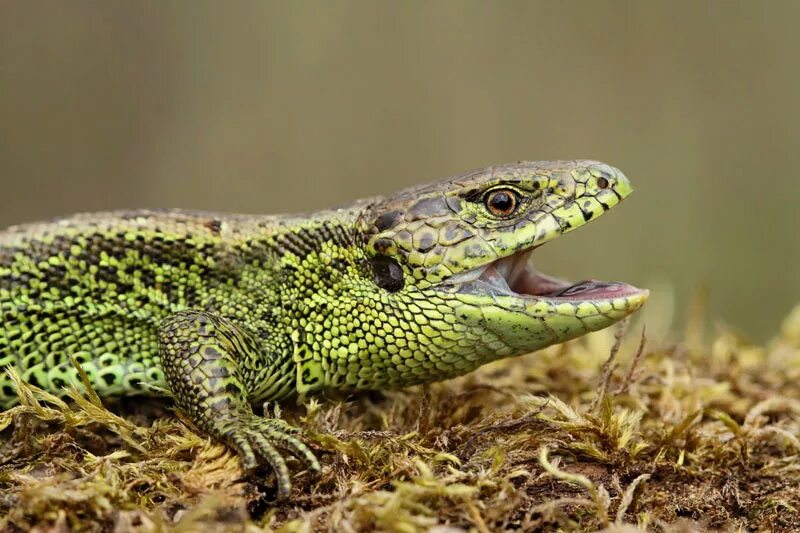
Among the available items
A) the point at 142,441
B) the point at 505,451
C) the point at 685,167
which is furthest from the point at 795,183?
the point at 142,441

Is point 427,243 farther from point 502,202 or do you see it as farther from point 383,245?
point 502,202

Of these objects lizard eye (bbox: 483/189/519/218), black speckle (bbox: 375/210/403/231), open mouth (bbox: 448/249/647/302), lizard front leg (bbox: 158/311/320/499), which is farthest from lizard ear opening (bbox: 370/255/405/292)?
lizard front leg (bbox: 158/311/320/499)

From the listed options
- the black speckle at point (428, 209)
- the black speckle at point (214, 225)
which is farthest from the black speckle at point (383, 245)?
the black speckle at point (214, 225)

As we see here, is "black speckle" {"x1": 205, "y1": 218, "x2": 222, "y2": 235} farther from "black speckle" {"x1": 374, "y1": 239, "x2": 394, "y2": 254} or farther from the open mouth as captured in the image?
the open mouth

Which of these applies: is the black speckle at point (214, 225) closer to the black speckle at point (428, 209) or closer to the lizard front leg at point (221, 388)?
the lizard front leg at point (221, 388)

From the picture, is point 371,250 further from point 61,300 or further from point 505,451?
point 61,300

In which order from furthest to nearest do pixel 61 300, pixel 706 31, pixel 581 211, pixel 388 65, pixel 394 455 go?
pixel 388 65, pixel 706 31, pixel 61 300, pixel 581 211, pixel 394 455

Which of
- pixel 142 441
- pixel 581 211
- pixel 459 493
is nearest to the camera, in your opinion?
pixel 459 493
